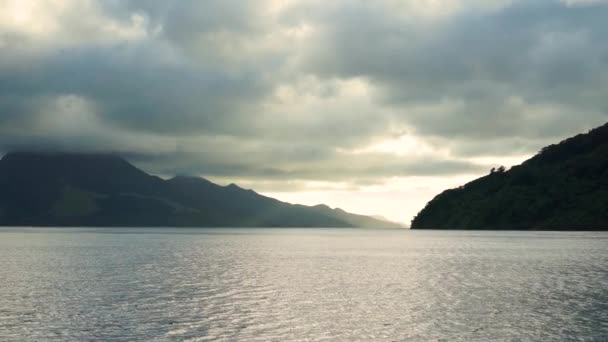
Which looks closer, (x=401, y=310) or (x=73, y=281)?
(x=401, y=310)

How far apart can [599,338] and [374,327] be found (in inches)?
657

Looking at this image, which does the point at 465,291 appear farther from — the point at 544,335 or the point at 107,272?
the point at 107,272

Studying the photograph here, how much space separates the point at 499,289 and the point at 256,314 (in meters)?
34.5

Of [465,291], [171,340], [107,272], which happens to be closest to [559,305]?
[465,291]

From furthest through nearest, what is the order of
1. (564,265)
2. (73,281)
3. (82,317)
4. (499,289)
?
(564,265)
(73,281)
(499,289)
(82,317)

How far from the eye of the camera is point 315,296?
6762 centimetres

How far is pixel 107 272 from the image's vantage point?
94750mm

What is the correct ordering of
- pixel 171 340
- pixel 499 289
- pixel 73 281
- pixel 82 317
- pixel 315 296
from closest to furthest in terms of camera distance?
1. pixel 171 340
2. pixel 82 317
3. pixel 315 296
4. pixel 499 289
5. pixel 73 281

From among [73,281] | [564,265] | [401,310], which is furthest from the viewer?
[564,265]

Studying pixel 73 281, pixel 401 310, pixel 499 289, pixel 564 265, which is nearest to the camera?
pixel 401 310

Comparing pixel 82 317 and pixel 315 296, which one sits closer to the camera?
pixel 82 317

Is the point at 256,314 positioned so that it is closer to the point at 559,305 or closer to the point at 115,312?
the point at 115,312

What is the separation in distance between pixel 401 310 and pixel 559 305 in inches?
636

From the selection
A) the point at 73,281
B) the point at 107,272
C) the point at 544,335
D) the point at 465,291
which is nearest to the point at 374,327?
the point at 544,335
